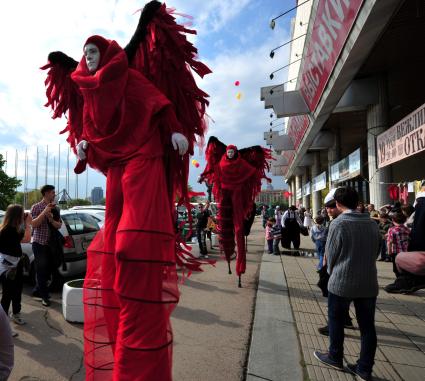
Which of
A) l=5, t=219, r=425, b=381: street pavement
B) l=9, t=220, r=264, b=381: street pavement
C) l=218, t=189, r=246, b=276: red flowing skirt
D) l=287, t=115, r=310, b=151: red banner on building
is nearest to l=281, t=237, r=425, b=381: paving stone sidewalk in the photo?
l=5, t=219, r=425, b=381: street pavement

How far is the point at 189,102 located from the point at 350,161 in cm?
1241

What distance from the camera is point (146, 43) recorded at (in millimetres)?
2150

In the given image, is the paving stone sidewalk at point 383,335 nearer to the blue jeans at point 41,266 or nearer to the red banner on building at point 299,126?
the blue jeans at point 41,266

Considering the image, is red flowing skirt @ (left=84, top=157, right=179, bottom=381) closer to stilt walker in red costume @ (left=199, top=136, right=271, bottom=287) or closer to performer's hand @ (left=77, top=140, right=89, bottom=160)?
performer's hand @ (left=77, top=140, right=89, bottom=160)

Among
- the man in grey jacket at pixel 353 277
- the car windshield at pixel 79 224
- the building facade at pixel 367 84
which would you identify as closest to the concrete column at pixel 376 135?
the building facade at pixel 367 84

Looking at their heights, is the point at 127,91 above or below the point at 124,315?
above

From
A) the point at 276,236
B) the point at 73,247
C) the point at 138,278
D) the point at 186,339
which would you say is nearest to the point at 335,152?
the point at 276,236

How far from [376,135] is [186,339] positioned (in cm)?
981

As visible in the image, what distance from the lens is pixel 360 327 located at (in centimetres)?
278

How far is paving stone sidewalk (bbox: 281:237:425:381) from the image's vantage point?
2818mm

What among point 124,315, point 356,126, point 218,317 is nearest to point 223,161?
point 218,317

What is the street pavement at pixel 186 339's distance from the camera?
9.39ft

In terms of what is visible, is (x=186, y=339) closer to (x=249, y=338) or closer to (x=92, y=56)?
(x=249, y=338)

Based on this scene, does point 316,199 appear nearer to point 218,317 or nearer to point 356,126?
point 356,126
